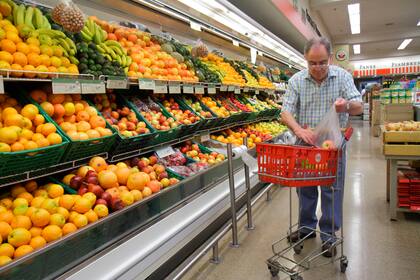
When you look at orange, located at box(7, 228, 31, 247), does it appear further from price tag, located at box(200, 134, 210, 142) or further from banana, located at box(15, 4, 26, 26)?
price tag, located at box(200, 134, 210, 142)

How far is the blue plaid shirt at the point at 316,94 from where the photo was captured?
271cm

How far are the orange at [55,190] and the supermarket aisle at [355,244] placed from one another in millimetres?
1165

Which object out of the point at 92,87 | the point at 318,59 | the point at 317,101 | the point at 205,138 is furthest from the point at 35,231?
the point at 205,138

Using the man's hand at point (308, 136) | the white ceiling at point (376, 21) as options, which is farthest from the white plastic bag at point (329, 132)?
the white ceiling at point (376, 21)

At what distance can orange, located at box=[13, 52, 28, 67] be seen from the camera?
170cm

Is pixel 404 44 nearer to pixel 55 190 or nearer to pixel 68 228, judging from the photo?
pixel 55 190

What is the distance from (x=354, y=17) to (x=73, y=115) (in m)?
12.3

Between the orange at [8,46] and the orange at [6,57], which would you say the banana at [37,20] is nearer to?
the orange at [8,46]

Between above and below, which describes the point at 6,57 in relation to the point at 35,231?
above

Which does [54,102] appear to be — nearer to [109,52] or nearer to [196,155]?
[109,52]

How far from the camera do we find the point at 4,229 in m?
1.48

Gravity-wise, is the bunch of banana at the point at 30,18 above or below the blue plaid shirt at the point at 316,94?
above

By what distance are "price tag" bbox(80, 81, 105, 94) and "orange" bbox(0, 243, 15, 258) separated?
0.89 m

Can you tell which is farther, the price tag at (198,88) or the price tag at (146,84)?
the price tag at (198,88)
